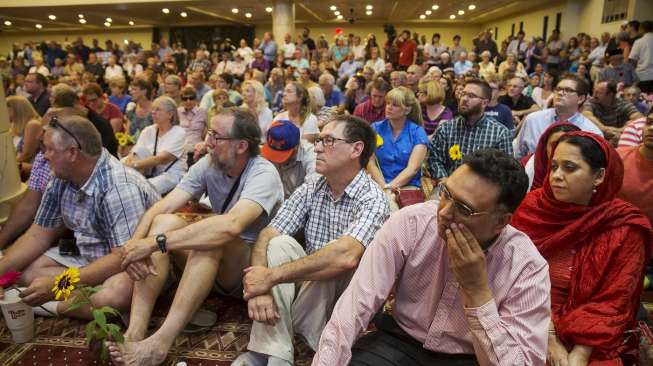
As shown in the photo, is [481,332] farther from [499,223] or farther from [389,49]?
[389,49]

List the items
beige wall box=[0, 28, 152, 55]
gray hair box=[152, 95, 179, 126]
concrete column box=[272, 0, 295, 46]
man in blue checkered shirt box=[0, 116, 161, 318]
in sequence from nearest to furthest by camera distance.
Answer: man in blue checkered shirt box=[0, 116, 161, 318], gray hair box=[152, 95, 179, 126], concrete column box=[272, 0, 295, 46], beige wall box=[0, 28, 152, 55]

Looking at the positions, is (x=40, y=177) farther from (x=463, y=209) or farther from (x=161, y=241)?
(x=463, y=209)

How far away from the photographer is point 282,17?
13.4 meters

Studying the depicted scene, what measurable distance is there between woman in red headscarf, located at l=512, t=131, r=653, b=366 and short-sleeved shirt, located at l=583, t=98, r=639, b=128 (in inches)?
157

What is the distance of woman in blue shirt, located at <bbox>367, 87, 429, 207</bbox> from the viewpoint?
349 cm

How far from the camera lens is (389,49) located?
12055 millimetres

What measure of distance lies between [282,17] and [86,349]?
12.7m

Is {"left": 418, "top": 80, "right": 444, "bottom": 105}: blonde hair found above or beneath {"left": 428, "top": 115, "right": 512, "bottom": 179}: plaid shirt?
above

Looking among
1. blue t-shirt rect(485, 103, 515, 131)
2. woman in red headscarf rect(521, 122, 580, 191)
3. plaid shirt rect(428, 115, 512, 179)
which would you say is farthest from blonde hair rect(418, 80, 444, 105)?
woman in red headscarf rect(521, 122, 580, 191)

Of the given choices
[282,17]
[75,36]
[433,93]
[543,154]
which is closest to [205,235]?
[543,154]

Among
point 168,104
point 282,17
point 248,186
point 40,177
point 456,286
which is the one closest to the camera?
point 456,286

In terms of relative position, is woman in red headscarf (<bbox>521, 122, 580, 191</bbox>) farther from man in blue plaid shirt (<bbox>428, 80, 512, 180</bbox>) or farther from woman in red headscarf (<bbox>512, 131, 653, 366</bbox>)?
man in blue plaid shirt (<bbox>428, 80, 512, 180</bbox>)

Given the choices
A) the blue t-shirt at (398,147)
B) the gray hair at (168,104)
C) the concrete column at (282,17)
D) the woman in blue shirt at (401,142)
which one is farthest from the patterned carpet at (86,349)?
the concrete column at (282,17)

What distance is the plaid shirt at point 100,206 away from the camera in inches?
85.8
